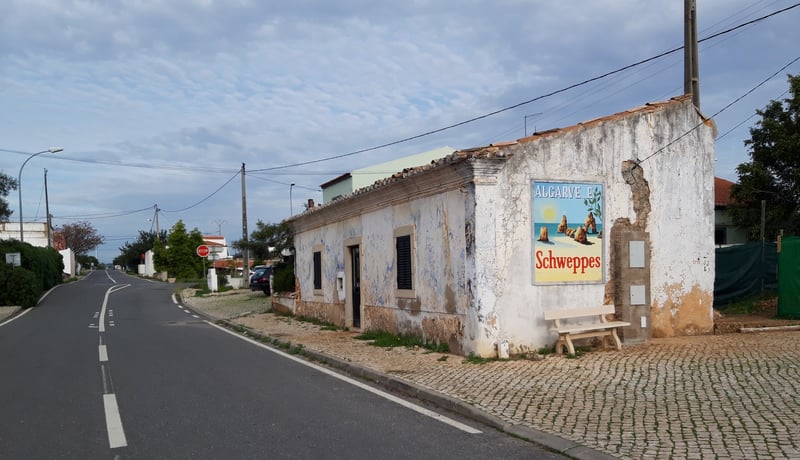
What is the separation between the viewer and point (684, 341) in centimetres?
1209

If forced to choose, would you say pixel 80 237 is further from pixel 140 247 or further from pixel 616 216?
pixel 616 216

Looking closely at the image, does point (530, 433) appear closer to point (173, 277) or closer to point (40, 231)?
point (173, 277)

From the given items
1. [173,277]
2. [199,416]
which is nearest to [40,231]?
[173,277]

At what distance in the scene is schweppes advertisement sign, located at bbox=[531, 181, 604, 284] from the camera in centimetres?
1143

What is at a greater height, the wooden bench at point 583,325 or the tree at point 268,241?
the tree at point 268,241

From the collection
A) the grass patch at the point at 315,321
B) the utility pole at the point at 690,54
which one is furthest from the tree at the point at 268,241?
the utility pole at the point at 690,54

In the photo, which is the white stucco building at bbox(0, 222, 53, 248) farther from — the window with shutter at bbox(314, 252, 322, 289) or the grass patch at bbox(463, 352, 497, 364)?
the grass patch at bbox(463, 352, 497, 364)

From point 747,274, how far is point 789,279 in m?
3.18

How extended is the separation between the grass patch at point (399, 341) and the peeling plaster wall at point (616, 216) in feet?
4.63

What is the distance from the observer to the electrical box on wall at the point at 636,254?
39.2 feet

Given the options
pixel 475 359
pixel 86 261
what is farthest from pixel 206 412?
pixel 86 261

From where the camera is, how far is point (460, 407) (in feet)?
24.5

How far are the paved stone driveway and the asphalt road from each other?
0.68 m

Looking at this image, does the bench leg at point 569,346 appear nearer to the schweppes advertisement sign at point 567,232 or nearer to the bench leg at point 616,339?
the bench leg at point 616,339
